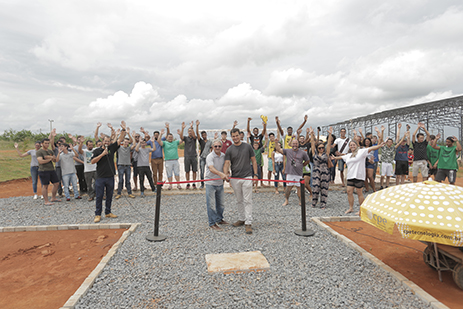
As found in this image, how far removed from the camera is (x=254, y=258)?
432cm

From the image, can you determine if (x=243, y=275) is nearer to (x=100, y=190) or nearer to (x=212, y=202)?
(x=212, y=202)

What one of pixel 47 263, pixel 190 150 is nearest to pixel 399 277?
pixel 47 263

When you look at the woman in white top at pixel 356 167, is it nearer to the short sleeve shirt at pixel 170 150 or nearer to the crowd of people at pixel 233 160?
the crowd of people at pixel 233 160

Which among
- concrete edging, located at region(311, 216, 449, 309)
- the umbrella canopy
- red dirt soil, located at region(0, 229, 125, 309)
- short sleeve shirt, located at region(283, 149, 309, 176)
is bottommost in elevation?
red dirt soil, located at region(0, 229, 125, 309)

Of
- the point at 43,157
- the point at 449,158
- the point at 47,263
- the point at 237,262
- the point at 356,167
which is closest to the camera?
the point at 237,262

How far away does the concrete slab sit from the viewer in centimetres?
396

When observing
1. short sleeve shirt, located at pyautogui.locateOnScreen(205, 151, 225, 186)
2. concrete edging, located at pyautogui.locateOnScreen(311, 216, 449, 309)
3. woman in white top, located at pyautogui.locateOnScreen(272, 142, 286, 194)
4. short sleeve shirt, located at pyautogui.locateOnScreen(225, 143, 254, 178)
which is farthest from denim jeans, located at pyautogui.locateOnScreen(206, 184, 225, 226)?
woman in white top, located at pyautogui.locateOnScreen(272, 142, 286, 194)

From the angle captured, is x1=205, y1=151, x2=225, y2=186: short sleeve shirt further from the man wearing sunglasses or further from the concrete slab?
the concrete slab

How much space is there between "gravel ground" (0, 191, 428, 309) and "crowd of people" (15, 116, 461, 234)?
784mm

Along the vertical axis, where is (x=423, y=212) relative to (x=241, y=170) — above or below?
below

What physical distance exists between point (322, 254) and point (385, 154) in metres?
7.91

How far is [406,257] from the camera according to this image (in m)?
4.44

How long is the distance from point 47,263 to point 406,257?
6390 mm

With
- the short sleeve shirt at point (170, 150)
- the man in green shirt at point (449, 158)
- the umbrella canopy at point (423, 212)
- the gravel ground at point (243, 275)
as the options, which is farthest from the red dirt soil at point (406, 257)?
the short sleeve shirt at point (170, 150)
